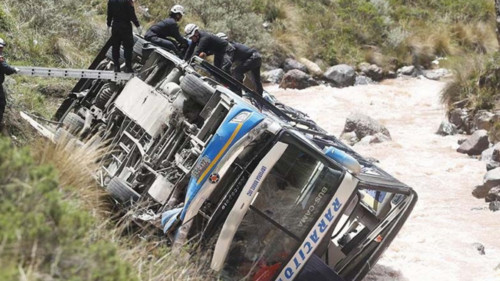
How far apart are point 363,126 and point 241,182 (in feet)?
30.6

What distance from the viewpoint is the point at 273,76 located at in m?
19.2

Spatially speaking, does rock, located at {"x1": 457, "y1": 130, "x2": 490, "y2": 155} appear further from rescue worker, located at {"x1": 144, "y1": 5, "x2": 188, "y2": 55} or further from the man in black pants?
the man in black pants

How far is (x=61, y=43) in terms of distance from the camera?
43.8ft

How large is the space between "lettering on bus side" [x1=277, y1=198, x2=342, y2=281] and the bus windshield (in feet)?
0.26

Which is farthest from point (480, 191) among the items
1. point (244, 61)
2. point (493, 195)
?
point (244, 61)

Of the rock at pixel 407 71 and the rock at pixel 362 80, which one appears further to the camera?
the rock at pixel 407 71

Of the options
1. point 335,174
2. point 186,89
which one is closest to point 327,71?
point 186,89

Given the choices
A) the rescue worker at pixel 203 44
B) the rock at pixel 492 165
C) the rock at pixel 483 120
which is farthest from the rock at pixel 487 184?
the rescue worker at pixel 203 44

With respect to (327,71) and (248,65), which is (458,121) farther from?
(248,65)

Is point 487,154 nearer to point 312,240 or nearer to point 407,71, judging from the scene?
point 407,71

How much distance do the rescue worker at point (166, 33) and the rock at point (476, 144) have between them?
6.92 m

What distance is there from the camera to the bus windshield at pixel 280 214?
635cm

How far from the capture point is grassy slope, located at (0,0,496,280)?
12.9ft

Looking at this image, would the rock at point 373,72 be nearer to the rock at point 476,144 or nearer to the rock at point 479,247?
the rock at point 476,144
